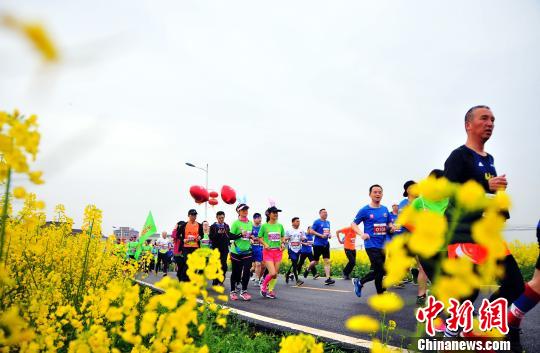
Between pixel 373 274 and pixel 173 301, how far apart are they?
5955mm

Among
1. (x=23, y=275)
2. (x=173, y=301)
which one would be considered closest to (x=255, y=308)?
(x=23, y=275)

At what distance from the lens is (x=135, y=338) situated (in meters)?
1.55

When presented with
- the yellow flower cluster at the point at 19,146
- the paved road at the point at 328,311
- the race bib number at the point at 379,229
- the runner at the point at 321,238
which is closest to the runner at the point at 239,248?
the paved road at the point at 328,311

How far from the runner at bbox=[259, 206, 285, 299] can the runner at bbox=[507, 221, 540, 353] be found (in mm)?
5152

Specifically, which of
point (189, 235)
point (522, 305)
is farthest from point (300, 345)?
point (189, 235)

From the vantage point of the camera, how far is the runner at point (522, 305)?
296 centimetres

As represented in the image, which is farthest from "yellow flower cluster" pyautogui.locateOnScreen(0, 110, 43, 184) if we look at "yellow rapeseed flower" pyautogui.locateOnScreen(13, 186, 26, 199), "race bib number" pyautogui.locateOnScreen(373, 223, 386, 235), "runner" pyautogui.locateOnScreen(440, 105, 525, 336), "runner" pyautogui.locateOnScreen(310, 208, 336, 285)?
"runner" pyautogui.locateOnScreen(310, 208, 336, 285)

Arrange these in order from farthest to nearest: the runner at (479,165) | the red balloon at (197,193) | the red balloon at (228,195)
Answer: the red balloon at (197,193) → the red balloon at (228,195) → the runner at (479,165)

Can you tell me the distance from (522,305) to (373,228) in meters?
3.95

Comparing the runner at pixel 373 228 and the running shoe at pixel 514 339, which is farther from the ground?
the runner at pixel 373 228

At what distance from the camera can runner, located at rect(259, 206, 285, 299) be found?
796 cm

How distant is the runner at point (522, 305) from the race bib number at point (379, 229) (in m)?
3.73

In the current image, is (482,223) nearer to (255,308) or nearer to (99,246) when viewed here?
(255,308)

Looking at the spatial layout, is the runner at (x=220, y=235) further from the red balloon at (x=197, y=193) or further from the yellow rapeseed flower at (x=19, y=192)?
the yellow rapeseed flower at (x=19, y=192)
